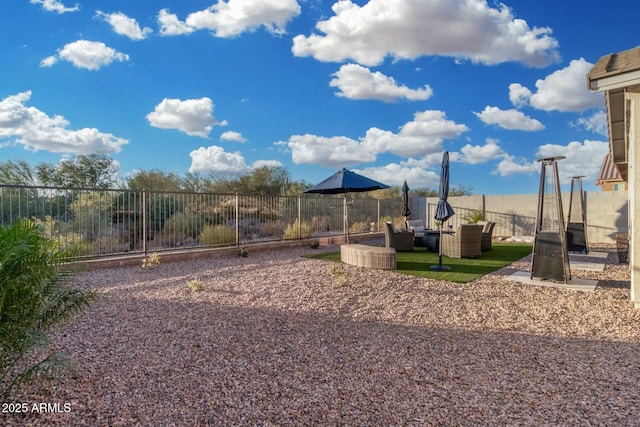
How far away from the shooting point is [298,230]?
1127 centimetres

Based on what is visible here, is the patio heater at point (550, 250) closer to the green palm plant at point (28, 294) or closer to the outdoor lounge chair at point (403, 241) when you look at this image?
the outdoor lounge chair at point (403, 241)

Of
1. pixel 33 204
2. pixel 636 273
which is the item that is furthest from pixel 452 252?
pixel 33 204

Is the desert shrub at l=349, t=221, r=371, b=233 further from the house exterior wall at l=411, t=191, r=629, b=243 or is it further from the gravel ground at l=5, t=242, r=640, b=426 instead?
the gravel ground at l=5, t=242, r=640, b=426

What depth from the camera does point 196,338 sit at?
3.44 metres

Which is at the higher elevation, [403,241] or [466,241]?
[466,241]

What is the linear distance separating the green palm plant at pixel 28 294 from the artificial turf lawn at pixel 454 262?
5.59 m

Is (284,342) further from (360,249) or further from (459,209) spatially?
(459,209)

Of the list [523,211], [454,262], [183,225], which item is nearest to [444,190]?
[454,262]

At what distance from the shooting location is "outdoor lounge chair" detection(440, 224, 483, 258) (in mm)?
8781

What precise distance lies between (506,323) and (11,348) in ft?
14.5

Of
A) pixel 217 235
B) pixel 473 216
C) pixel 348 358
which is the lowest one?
pixel 348 358

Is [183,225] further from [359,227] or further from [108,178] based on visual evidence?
[108,178]

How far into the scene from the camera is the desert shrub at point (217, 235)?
9.28m

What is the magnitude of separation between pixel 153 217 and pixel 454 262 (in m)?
7.26
